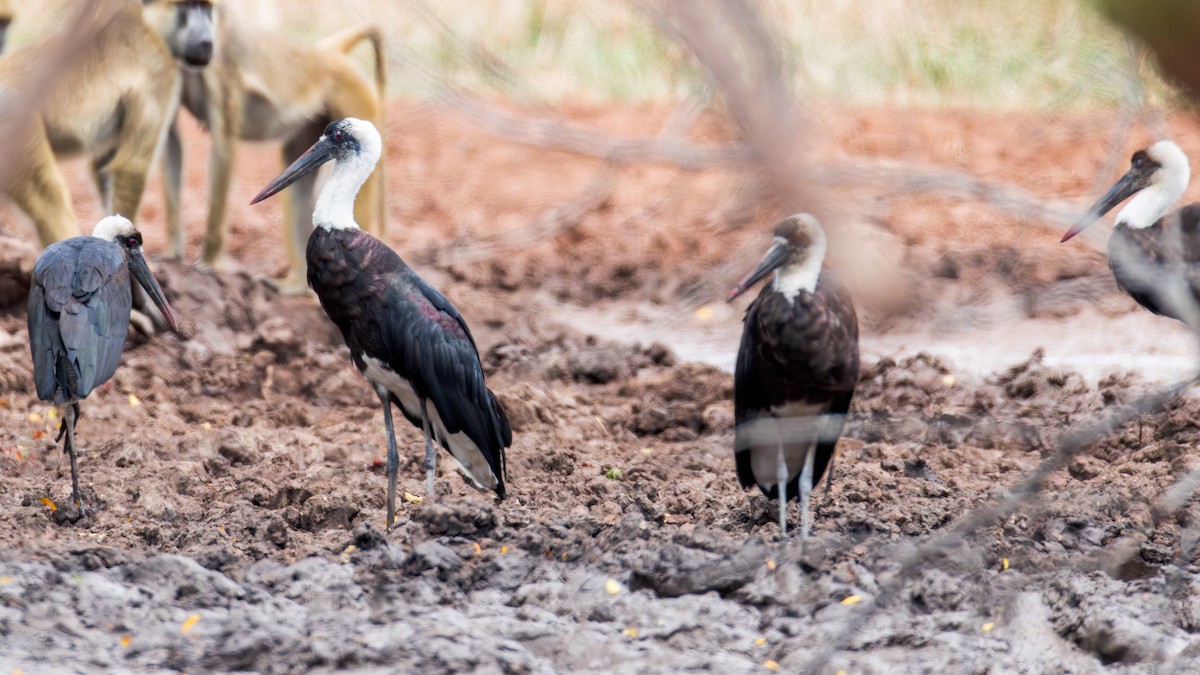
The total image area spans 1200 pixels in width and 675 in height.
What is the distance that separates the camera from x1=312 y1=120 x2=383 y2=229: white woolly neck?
194 inches

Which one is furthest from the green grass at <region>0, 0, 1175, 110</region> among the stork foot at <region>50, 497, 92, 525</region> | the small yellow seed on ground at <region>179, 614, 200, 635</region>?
the stork foot at <region>50, 497, 92, 525</region>

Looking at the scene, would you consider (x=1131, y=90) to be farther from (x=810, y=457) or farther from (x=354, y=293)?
(x=354, y=293)

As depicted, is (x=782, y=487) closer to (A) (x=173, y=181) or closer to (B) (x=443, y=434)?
(B) (x=443, y=434)

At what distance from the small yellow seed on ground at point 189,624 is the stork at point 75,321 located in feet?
3.55

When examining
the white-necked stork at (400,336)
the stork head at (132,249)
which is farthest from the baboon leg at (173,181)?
the white-necked stork at (400,336)

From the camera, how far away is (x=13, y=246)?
7.37 m

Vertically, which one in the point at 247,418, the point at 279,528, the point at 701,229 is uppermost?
the point at 279,528

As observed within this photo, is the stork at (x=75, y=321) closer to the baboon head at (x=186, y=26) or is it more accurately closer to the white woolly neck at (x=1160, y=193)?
the baboon head at (x=186, y=26)

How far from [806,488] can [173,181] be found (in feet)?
18.2

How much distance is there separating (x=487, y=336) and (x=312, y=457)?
265 cm

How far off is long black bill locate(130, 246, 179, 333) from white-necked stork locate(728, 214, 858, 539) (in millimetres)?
2340

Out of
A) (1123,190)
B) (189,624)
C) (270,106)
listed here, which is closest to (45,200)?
(270,106)

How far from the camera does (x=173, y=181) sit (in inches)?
353

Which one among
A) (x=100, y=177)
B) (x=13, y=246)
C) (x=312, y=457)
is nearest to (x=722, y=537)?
(x=312, y=457)
